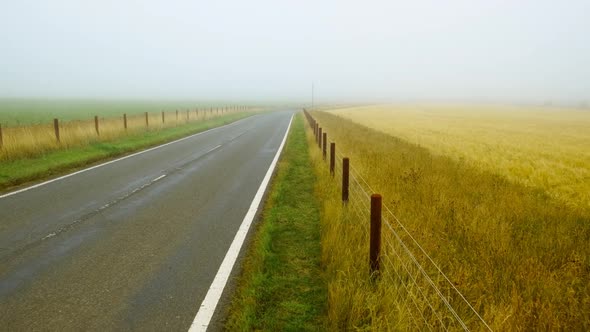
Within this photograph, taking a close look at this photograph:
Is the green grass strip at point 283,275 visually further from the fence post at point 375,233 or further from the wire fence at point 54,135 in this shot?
the wire fence at point 54,135

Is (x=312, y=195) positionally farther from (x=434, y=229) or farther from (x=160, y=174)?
(x=160, y=174)

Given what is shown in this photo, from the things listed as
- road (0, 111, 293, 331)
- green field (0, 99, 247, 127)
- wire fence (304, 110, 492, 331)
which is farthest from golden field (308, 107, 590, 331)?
→ green field (0, 99, 247, 127)

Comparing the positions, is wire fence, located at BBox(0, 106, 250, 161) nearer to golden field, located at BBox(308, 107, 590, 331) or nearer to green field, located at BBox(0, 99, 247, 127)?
green field, located at BBox(0, 99, 247, 127)

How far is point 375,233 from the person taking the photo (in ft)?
14.8

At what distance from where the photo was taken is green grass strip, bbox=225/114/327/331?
155 inches

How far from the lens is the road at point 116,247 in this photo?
413 centimetres

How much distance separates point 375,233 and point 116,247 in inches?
152

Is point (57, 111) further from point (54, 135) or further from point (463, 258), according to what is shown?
point (463, 258)

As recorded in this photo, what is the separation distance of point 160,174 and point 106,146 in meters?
6.91

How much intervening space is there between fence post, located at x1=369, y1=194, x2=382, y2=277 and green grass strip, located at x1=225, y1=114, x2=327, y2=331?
64 centimetres

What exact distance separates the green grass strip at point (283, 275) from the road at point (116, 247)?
20.1 inches

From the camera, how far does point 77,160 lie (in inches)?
530

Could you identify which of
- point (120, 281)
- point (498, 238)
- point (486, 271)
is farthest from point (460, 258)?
point (120, 281)

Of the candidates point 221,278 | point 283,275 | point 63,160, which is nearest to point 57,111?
point 63,160
